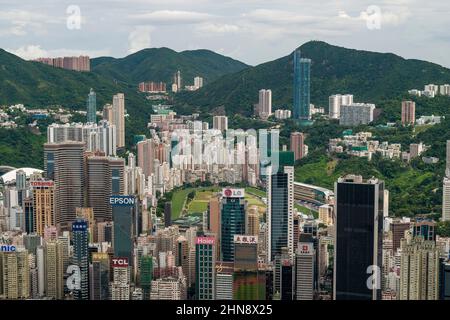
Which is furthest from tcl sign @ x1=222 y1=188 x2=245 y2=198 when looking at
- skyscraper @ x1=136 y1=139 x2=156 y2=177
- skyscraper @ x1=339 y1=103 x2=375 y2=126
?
skyscraper @ x1=339 y1=103 x2=375 y2=126

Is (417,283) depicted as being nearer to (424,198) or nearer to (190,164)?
(424,198)

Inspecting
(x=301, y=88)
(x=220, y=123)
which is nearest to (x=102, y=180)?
(x=220, y=123)

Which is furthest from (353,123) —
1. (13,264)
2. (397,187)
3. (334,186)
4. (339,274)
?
(13,264)

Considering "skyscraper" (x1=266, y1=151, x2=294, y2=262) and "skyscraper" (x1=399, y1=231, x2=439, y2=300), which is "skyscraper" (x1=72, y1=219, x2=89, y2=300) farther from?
"skyscraper" (x1=399, y1=231, x2=439, y2=300)

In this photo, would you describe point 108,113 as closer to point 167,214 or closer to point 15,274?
point 167,214

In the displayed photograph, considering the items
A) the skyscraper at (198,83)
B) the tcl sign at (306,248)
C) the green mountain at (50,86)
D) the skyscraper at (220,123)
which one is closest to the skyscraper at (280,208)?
the tcl sign at (306,248)

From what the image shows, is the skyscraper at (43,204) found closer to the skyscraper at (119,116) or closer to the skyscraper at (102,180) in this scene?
the skyscraper at (102,180)
